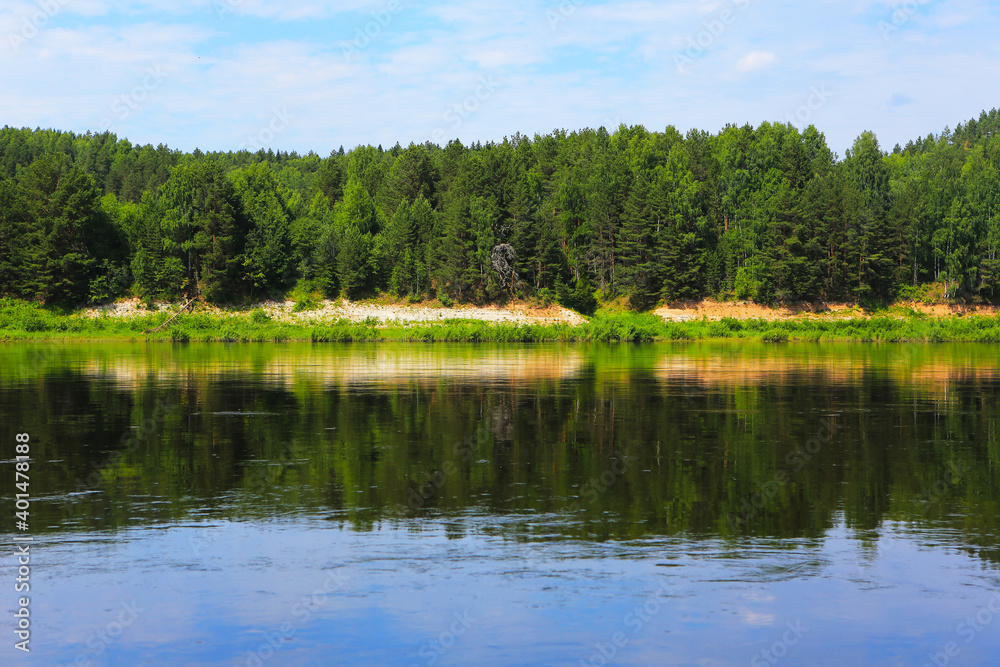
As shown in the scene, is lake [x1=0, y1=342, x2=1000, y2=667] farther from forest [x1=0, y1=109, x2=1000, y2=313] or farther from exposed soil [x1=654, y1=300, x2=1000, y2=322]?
forest [x1=0, y1=109, x2=1000, y2=313]

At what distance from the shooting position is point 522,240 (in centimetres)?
11488

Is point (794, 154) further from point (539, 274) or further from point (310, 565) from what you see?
point (310, 565)

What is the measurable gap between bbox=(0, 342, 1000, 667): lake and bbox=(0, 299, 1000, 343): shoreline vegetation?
6141 cm

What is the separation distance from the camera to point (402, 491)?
18.1 meters

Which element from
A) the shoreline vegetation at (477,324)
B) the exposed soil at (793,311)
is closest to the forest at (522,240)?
the exposed soil at (793,311)

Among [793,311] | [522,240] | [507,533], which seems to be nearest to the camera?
[507,533]

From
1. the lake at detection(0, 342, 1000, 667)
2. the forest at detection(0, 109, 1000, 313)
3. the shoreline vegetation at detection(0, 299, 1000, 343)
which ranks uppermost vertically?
the forest at detection(0, 109, 1000, 313)

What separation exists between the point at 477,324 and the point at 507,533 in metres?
86.0

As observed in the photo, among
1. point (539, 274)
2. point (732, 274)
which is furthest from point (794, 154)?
point (539, 274)

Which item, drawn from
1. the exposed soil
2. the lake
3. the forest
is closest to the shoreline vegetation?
the exposed soil

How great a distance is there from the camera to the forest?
356 ft

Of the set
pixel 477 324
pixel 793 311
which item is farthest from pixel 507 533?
pixel 793 311

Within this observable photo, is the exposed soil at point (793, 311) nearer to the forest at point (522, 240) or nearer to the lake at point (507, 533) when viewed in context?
the forest at point (522, 240)

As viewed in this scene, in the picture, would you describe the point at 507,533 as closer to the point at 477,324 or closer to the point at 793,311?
the point at 477,324
